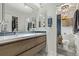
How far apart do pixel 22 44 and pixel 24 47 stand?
0.16 ft

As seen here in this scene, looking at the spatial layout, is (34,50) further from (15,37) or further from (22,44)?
(15,37)

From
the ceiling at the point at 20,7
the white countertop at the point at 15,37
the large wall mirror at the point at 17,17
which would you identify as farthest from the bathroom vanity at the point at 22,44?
the ceiling at the point at 20,7

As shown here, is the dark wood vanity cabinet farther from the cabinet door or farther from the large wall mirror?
the large wall mirror

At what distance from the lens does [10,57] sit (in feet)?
5.33

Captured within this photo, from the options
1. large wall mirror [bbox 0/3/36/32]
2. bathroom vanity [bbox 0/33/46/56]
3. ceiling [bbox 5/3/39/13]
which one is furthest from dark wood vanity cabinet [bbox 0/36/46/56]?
ceiling [bbox 5/3/39/13]

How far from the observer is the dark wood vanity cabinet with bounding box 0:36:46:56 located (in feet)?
4.99

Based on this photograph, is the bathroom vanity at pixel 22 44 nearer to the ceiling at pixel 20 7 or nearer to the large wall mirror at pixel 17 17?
the large wall mirror at pixel 17 17

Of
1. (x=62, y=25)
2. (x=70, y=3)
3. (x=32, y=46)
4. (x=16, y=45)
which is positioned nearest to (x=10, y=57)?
(x=16, y=45)

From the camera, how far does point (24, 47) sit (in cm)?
172

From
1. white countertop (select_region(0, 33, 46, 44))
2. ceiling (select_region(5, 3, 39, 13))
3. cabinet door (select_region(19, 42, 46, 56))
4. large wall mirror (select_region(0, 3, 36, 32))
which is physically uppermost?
ceiling (select_region(5, 3, 39, 13))

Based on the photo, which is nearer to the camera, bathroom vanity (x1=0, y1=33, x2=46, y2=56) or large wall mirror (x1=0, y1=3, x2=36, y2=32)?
bathroom vanity (x1=0, y1=33, x2=46, y2=56)

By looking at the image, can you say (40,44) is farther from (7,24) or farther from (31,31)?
(7,24)

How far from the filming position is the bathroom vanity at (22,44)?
151 cm

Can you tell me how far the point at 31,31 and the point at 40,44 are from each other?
0.69 feet
